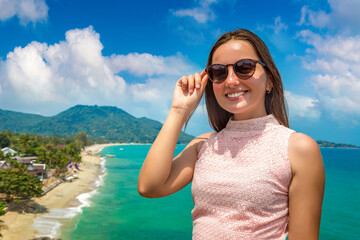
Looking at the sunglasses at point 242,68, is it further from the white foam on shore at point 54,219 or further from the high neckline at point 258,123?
the white foam on shore at point 54,219

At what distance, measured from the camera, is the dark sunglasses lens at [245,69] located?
4.15ft

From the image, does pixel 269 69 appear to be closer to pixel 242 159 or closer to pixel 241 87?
pixel 241 87

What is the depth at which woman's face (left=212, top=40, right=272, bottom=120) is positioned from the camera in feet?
4.20

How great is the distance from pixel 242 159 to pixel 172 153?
331 millimetres

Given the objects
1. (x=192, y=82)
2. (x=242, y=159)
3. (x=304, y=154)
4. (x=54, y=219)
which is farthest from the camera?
(x=54, y=219)

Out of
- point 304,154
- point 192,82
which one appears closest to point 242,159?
point 304,154

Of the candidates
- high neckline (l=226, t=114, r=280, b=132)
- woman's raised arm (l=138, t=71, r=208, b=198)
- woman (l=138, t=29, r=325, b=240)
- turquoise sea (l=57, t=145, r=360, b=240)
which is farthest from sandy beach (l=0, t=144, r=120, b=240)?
high neckline (l=226, t=114, r=280, b=132)

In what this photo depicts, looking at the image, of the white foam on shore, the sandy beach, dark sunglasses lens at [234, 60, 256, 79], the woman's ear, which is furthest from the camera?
the white foam on shore

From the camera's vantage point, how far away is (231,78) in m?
1.28

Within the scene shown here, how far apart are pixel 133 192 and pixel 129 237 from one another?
15.5 m

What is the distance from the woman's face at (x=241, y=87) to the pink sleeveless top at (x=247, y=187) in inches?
2.8

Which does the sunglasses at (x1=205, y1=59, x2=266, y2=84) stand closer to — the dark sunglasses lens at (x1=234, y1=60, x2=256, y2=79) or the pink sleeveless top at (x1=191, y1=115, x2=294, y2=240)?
the dark sunglasses lens at (x1=234, y1=60, x2=256, y2=79)

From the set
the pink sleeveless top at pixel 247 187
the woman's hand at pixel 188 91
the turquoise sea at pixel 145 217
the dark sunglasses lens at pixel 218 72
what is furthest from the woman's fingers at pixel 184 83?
the turquoise sea at pixel 145 217

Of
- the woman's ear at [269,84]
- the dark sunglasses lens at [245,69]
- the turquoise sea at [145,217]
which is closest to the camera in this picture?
the dark sunglasses lens at [245,69]
